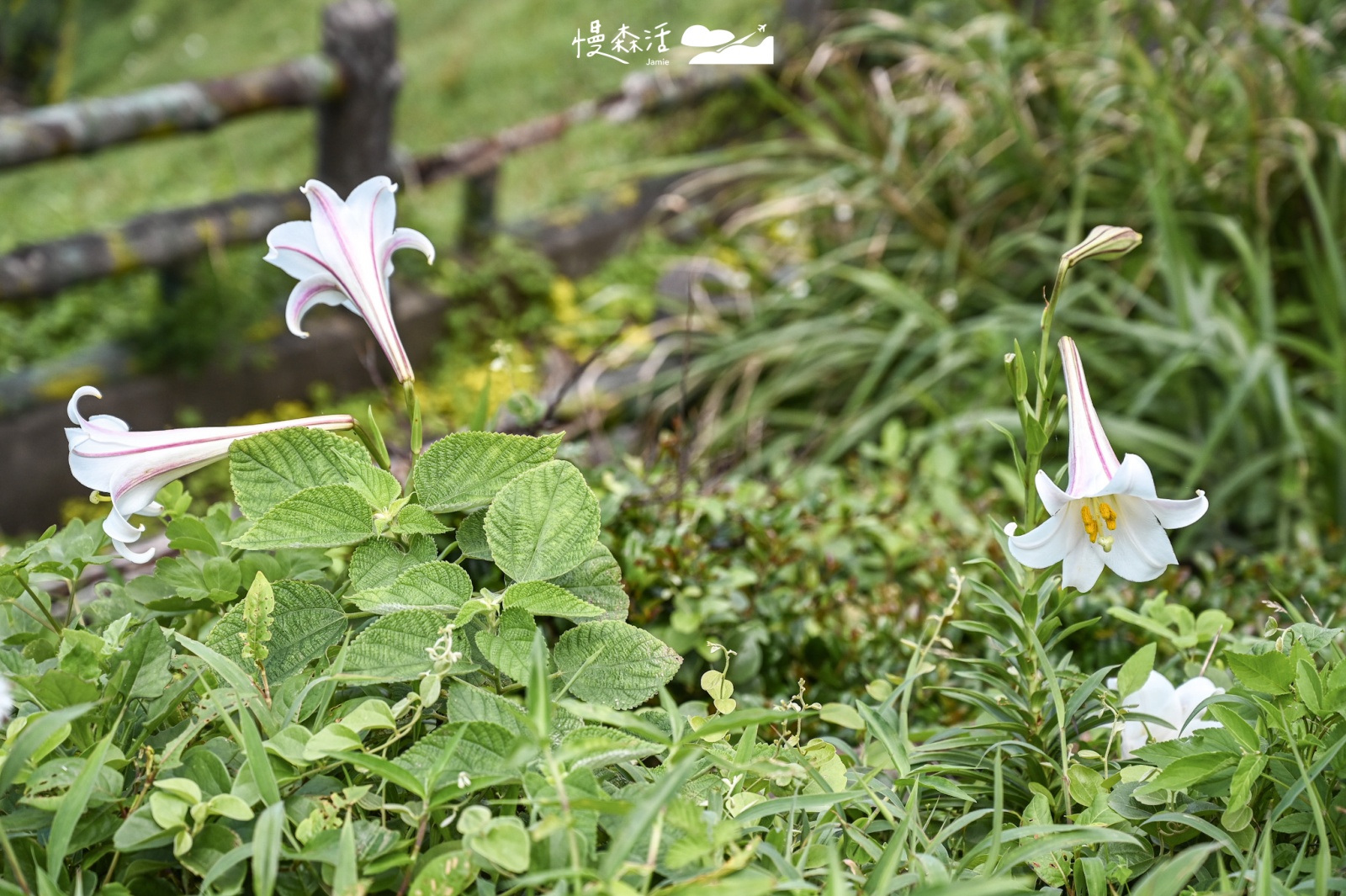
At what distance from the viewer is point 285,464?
91 centimetres

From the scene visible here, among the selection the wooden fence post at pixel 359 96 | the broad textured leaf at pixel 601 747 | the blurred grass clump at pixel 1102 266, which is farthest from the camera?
the wooden fence post at pixel 359 96

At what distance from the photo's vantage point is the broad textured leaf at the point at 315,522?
0.83m

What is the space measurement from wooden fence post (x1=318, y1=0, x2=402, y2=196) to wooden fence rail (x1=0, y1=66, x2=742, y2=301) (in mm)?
152

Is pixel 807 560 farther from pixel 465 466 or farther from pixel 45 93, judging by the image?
pixel 45 93

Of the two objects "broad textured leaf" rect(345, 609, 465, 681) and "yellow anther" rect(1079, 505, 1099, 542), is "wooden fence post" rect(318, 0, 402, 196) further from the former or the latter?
"yellow anther" rect(1079, 505, 1099, 542)

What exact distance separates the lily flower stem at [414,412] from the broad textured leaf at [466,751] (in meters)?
0.28

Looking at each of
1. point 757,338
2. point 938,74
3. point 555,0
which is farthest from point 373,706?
point 555,0

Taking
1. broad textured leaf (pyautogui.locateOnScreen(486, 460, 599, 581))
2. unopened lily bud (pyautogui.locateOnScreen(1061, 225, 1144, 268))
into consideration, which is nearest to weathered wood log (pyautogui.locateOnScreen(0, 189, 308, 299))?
broad textured leaf (pyautogui.locateOnScreen(486, 460, 599, 581))

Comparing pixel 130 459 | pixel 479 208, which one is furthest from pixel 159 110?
pixel 130 459

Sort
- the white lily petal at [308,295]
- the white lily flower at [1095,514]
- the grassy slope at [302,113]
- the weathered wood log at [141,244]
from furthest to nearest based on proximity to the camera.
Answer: the grassy slope at [302,113] < the weathered wood log at [141,244] < the white lily petal at [308,295] < the white lily flower at [1095,514]

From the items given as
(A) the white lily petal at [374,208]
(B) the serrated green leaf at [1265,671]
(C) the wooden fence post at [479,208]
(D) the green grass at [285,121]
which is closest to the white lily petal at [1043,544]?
(B) the serrated green leaf at [1265,671]

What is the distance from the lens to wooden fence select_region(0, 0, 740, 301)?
2967mm

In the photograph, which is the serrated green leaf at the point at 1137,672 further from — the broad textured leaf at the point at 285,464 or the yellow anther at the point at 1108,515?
the broad textured leaf at the point at 285,464

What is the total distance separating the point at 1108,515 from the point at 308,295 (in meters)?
0.74
